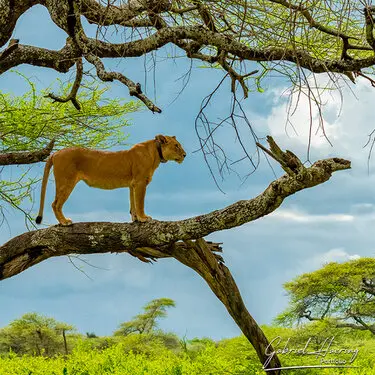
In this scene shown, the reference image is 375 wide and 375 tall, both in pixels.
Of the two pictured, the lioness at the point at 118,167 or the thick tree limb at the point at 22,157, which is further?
the thick tree limb at the point at 22,157

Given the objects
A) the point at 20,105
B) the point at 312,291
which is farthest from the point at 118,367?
the point at 312,291

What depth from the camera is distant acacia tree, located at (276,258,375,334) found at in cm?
870

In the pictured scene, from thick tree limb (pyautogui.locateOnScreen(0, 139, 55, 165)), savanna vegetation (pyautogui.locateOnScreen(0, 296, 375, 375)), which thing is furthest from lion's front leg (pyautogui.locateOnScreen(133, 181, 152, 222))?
A: savanna vegetation (pyautogui.locateOnScreen(0, 296, 375, 375))

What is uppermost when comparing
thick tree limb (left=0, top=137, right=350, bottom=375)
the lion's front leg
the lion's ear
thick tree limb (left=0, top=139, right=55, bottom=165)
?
thick tree limb (left=0, top=139, right=55, bottom=165)

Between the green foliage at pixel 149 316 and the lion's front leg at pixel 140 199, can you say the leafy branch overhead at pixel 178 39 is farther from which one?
the green foliage at pixel 149 316

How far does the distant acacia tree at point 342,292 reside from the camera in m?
8.70

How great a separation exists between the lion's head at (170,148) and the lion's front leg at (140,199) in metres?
0.23

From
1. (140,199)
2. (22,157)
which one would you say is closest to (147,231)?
(140,199)

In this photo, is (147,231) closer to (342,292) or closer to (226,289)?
(226,289)

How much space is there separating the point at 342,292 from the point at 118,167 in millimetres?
5881

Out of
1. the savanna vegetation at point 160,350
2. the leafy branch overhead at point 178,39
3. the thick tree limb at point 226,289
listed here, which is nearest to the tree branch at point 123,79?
the leafy branch overhead at point 178,39

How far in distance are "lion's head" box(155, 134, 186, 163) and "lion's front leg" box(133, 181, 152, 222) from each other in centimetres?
23

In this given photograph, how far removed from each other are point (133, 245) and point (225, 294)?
33.1 inches

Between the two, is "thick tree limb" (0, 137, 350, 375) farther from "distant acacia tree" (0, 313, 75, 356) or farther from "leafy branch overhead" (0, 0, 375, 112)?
"distant acacia tree" (0, 313, 75, 356)
